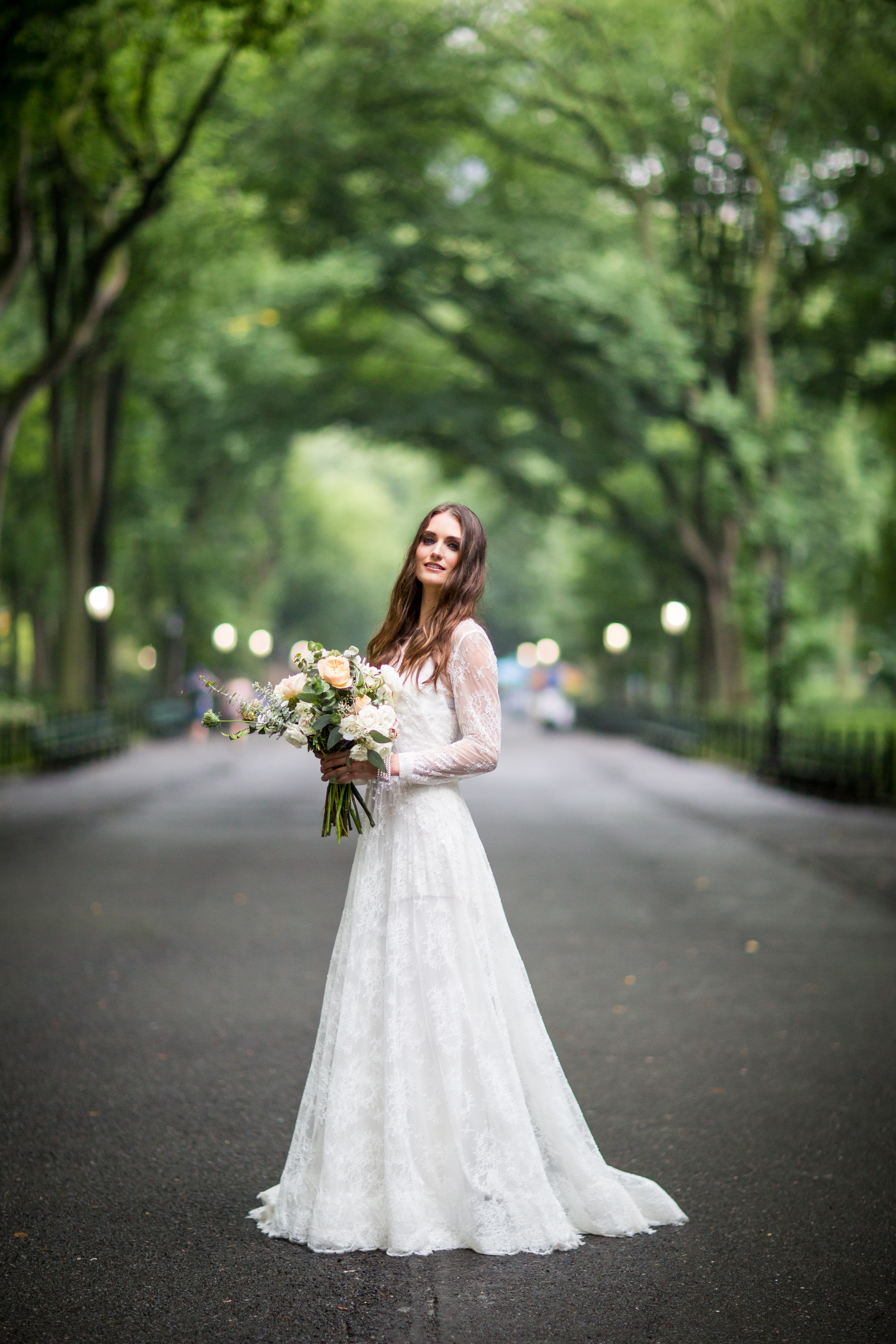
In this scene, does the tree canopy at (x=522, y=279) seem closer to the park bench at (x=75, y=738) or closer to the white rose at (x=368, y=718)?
the park bench at (x=75, y=738)

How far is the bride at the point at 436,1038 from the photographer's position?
3883mm

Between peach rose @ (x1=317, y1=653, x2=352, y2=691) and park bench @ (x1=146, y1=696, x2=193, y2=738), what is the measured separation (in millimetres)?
32127

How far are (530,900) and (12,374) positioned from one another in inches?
965

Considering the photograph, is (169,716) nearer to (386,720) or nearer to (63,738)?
(63,738)

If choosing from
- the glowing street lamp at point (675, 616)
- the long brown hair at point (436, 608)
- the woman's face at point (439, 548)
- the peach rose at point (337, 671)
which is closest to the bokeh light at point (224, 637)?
the glowing street lamp at point (675, 616)

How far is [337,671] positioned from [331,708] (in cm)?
12

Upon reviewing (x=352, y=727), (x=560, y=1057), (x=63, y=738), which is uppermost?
(x=352, y=727)

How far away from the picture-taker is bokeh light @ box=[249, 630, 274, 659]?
56.7 metres

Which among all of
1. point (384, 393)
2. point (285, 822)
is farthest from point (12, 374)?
point (285, 822)

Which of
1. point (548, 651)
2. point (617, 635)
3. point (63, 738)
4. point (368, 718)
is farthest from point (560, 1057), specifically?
point (548, 651)

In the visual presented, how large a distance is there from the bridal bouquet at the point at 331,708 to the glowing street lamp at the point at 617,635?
40.5 meters

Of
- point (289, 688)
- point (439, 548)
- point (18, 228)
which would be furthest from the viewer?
point (18, 228)

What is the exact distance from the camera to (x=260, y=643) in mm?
59469

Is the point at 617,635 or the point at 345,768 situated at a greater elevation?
the point at 617,635
